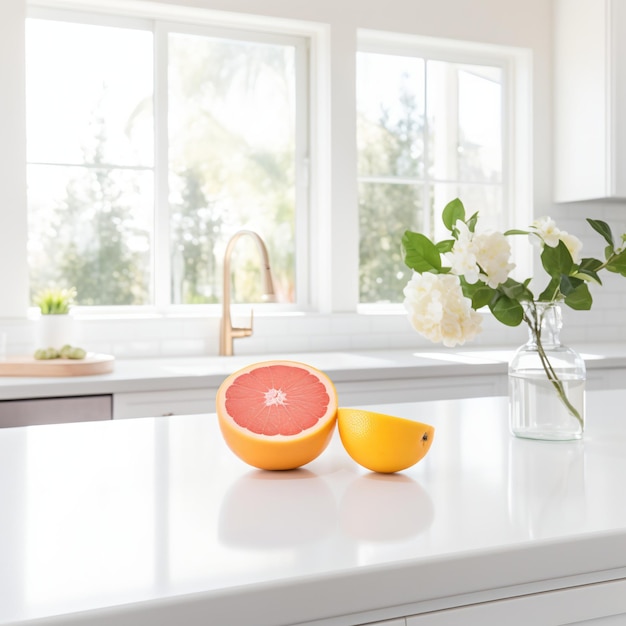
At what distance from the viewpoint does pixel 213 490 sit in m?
0.90

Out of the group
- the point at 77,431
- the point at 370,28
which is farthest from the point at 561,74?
the point at 77,431

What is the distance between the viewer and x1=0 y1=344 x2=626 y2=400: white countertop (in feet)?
7.18

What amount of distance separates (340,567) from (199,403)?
173 cm

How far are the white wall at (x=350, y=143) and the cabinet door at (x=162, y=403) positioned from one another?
29.3 inches

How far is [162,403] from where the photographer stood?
7.53 feet

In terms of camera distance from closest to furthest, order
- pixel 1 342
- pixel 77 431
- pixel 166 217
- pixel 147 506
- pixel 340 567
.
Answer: pixel 340 567 < pixel 147 506 < pixel 77 431 < pixel 1 342 < pixel 166 217

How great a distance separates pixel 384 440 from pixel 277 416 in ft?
0.46

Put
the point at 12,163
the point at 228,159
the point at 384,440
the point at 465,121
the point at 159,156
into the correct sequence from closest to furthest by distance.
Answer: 1. the point at 384,440
2. the point at 12,163
3. the point at 159,156
4. the point at 228,159
5. the point at 465,121

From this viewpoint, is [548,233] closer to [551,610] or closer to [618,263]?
[618,263]

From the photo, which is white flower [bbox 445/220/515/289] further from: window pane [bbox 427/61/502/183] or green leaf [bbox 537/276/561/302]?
window pane [bbox 427/61/502/183]

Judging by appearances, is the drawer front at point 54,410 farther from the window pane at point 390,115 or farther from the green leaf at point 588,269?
the window pane at point 390,115

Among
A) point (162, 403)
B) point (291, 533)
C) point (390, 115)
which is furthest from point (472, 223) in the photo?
point (390, 115)

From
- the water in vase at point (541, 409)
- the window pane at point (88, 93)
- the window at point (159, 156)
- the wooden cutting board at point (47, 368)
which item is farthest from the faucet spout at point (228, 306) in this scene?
the water in vase at point (541, 409)

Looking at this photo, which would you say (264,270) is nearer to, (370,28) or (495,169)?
(370,28)
